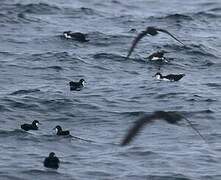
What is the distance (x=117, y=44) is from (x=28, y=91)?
7.36 metres

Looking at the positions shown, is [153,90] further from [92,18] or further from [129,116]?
[92,18]

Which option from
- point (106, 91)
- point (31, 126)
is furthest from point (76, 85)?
point (31, 126)

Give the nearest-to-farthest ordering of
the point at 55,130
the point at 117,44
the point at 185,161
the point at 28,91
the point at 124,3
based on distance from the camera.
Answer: the point at 185,161
the point at 55,130
the point at 28,91
the point at 117,44
the point at 124,3

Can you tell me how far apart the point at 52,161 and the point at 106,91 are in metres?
7.46

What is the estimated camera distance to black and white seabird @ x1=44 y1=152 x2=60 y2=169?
63.7 feet

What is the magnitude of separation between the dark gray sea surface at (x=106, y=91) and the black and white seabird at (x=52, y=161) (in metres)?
0.17

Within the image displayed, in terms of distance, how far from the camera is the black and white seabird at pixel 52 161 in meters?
19.4

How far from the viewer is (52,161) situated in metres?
19.5

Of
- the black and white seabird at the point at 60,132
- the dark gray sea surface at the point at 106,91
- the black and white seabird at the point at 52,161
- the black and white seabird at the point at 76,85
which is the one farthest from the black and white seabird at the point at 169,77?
the black and white seabird at the point at 52,161

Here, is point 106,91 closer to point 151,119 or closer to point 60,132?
point 60,132

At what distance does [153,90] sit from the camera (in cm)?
2716

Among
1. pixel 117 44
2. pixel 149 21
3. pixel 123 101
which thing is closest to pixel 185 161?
pixel 123 101

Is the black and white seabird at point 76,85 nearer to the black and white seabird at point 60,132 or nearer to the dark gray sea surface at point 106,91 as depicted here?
the dark gray sea surface at point 106,91

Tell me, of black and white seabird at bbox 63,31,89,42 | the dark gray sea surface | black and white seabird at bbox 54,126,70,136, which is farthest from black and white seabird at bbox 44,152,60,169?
black and white seabird at bbox 63,31,89,42
